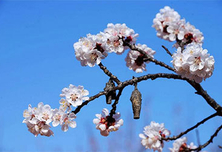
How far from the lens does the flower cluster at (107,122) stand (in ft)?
10.1

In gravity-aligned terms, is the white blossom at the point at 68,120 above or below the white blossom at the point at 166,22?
below

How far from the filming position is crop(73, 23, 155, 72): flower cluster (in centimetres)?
331

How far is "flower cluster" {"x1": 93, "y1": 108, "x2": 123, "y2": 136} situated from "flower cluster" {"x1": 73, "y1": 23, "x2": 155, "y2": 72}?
0.52 m

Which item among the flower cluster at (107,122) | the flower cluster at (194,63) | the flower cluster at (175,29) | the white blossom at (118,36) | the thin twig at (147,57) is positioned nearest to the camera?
the flower cluster at (194,63)

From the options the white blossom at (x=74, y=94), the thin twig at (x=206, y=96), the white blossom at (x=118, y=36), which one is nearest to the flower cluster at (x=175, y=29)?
the white blossom at (x=118, y=36)

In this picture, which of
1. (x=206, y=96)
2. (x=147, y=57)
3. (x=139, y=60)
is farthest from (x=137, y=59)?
(x=206, y=96)

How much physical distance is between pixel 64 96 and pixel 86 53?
52cm

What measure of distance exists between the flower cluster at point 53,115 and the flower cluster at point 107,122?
26cm

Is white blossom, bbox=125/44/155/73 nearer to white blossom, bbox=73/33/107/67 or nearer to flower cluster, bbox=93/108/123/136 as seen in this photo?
white blossom, bbox=73/33/107/67

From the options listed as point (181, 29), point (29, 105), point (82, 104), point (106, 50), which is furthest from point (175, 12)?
point (29, 105)

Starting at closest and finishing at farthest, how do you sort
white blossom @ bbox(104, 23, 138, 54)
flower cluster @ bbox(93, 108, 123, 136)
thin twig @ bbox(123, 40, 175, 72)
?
flower cluster @ bbox(93, 108, 123, 136) → thin twig @ bbox(123, 40, 175, 72) → white blossom @ bbox(104, 23, 138, 54)

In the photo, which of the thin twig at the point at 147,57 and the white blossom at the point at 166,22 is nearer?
the thin twig at the point at 147,57

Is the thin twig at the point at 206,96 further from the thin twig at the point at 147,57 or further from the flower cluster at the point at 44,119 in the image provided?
the flower cluster at the point at 44,119

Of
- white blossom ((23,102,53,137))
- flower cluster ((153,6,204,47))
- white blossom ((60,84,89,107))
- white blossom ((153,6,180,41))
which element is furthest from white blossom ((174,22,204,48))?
white blossom ((23,102,53,137))
